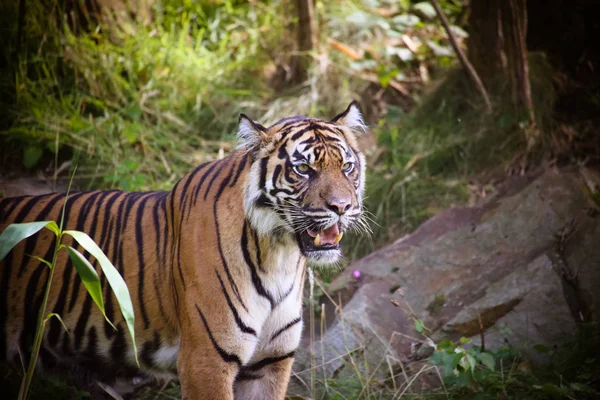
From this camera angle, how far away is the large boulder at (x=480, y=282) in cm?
417

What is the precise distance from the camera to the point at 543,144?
5.46 m

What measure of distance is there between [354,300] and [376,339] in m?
0.40

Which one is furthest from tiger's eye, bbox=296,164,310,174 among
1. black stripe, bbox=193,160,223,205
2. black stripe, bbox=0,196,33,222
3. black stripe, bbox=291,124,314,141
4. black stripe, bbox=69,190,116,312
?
black stripe, bbox=0,196,33,222

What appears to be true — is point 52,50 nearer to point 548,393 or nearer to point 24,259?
point 24,259

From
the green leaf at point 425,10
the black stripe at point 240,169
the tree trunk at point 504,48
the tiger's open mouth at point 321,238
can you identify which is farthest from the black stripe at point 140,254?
the green leaf at point 425,10

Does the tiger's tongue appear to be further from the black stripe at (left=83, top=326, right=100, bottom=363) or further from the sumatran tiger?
the black stripe at (left=83, top=326, right=100, bottom=363)

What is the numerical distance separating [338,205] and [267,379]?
3.23 ft

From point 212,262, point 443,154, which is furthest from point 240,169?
point 443,154

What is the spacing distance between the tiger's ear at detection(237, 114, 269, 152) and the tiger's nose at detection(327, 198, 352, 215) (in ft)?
1.60

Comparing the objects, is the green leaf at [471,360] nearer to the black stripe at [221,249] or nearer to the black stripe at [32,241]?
the black stripe at [221,249]

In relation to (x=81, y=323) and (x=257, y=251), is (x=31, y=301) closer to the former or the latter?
(x=81, y=323)

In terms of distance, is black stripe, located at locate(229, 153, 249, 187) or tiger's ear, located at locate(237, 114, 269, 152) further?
black stripe, located at locate(229, 153, 249, 187)

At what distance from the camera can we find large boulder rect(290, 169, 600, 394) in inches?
164

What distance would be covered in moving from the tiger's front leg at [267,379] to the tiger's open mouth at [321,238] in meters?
0.60
